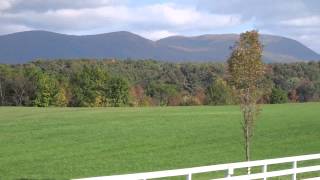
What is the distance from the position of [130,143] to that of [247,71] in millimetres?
14986

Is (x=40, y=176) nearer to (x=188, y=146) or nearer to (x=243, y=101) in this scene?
(x=243, y=101)

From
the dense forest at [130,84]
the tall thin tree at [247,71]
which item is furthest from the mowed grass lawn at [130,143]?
the dense forest at [130,84]

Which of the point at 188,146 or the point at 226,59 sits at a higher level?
the point at 226,59

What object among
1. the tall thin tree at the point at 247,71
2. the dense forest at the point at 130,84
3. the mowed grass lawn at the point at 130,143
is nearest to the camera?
the tall thin tree at the point at 247,71

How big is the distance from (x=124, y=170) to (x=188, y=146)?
9.80 metres

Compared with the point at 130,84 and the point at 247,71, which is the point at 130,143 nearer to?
the point at 247,71

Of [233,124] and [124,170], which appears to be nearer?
[124,170]

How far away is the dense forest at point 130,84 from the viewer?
100 metres

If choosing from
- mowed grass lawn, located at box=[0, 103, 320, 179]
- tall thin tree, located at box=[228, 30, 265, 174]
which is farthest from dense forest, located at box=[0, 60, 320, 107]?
tall thin tree, located at box=[228, 30, 265, 174]

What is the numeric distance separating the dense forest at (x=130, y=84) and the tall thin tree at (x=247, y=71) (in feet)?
223

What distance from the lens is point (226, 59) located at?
18109 mm

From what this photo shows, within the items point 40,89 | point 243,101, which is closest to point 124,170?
point 243,101

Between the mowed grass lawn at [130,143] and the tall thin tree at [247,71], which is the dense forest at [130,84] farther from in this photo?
the tall thin tree at [247,71]

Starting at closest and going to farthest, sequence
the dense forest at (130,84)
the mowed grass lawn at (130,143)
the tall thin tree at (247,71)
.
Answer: the tall thin tree at (247,71)
the mowed grass lawn at (130,143)
the dense forest at (130,84)
